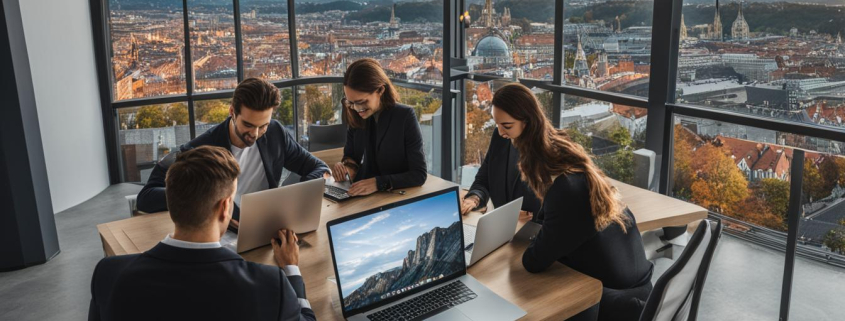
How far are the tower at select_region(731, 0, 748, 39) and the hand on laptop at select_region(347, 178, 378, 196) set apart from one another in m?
2.21

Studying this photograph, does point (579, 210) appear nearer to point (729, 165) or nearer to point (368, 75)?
point (368, 75)

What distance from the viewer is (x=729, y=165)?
12.4ft

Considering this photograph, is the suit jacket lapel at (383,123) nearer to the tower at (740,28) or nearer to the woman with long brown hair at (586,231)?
the woman with long brown hair at (586,231)

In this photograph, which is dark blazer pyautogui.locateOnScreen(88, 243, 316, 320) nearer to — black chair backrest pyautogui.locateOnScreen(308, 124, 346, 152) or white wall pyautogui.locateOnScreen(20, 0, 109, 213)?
black chair backrest pyautogui.locateOnScreen(308, 124, 346, 152)

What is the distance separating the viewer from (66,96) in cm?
580

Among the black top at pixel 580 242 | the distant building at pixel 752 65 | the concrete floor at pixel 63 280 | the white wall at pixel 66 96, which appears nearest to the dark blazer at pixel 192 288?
the black top at pixel 580 242

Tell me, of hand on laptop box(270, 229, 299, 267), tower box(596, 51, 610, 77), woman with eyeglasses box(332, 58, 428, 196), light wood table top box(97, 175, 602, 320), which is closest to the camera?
light wood table top box(97, 175, 602, 320)

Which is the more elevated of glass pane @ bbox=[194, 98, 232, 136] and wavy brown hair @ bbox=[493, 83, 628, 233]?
wavy brown hair @ bbox=[493, 83, 628, 233]

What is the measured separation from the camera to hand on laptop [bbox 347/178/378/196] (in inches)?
130

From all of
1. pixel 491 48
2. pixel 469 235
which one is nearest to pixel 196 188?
pixel 469 235

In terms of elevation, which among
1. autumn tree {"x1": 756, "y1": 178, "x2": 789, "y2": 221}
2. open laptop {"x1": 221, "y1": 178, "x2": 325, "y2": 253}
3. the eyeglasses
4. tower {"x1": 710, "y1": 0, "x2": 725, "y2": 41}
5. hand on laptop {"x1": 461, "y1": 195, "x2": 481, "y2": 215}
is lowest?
autumn tree {"x1": 756, "y1": 178, "x2": 789, "y2": 221}

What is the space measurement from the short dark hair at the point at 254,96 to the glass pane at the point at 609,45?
7.97 ft

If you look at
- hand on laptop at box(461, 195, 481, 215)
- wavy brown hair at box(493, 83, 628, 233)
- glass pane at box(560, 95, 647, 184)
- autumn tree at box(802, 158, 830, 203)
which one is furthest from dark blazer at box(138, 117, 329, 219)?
autumn tree at box(802, 158, 830, 203)

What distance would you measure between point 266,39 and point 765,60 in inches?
187
